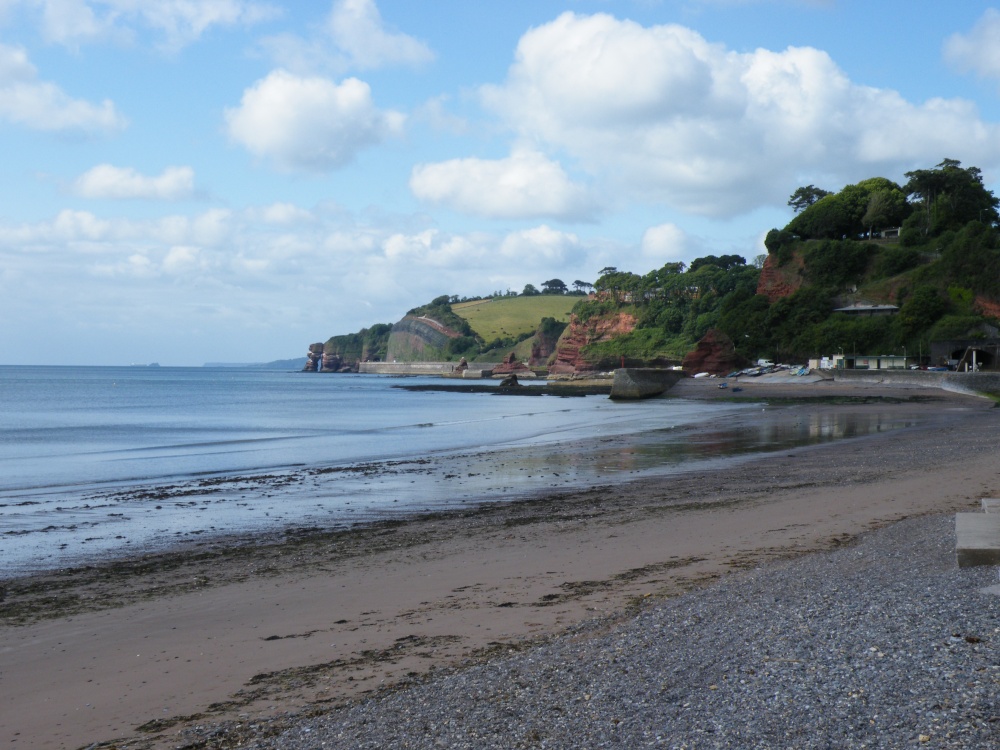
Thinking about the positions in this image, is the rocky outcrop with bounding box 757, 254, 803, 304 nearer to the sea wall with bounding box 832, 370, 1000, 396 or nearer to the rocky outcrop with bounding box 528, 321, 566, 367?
the sea wall with bounding box 832, 370, 1000, 396

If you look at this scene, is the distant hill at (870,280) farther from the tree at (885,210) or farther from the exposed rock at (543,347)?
the exposed rock at (543,347)

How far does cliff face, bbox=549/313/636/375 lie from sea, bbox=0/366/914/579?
89141mm

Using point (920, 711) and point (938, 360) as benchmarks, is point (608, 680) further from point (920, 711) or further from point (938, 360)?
point (938, 360)

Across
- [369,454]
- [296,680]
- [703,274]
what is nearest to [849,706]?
[296,680]

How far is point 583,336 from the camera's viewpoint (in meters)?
146

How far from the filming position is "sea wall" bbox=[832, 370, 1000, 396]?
5019cm

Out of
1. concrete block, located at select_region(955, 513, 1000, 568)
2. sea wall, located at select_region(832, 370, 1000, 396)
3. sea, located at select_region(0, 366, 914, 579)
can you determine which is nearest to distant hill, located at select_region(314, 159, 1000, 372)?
sea wall, located at select_region(832, 370, 1000, 396)

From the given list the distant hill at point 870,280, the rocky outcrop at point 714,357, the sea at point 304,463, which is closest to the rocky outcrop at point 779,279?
the distant hill at point 870,280

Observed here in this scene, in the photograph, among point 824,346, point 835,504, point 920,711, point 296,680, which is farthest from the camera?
point 824,346

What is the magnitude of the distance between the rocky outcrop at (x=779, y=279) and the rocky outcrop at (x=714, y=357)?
33.1 ft

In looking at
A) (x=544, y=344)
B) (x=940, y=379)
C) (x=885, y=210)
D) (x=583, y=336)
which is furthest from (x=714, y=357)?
(x=544, y=344)

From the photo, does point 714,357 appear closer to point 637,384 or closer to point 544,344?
point 637,384

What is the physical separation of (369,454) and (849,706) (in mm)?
25061

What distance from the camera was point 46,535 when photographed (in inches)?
546
